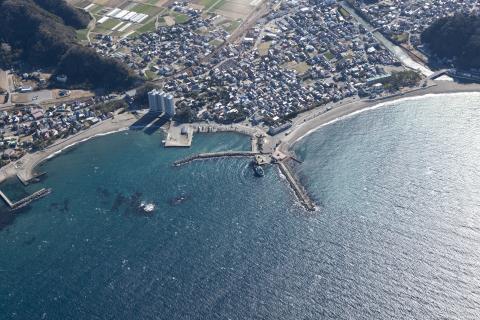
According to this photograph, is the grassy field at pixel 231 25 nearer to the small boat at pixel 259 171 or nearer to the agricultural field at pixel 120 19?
the agricultural field at pixel 120 19

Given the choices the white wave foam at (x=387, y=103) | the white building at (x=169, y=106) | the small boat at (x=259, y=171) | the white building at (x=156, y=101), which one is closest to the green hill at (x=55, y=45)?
the white building at (x=156, y=101)

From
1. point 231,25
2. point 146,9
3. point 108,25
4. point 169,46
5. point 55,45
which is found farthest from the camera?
point 146,9

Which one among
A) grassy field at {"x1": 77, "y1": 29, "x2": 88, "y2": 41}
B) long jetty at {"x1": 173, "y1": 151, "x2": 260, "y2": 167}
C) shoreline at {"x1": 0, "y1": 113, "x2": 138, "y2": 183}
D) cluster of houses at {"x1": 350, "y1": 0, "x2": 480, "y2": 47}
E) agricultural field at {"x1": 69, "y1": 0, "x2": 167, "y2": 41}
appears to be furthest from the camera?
agricultural field at {"x1": 69, "y1": 0, "x2": 167, "y2": 41}

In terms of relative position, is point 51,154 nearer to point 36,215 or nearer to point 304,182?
point 36,215

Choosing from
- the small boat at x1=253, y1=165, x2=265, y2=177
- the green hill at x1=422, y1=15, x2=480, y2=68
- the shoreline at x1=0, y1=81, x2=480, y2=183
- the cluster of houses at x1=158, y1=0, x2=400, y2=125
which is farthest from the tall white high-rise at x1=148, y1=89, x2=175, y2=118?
the green hill at x1=422, y1=15, x2=480, y2=68

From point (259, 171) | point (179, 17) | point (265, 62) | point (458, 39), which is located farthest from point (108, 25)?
point (458, 39)

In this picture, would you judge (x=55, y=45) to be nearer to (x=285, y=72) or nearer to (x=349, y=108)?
(x=285, y=72)

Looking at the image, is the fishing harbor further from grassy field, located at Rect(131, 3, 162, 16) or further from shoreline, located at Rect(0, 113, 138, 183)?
grassy field, located at Rect(131, 3, 162, 16)
